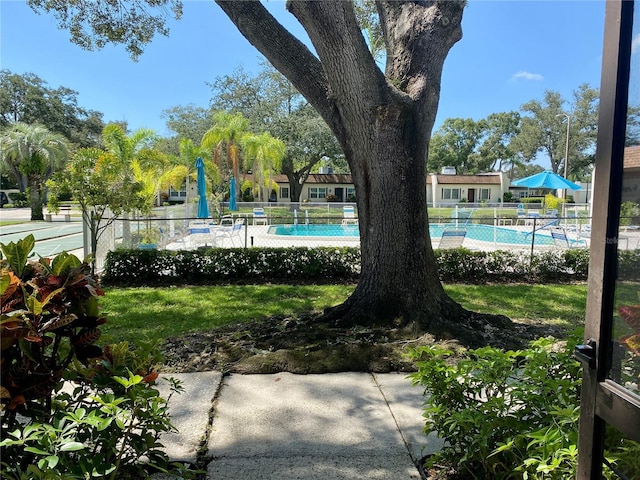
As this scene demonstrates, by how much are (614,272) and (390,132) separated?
3.49 meters

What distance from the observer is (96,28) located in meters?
6.81

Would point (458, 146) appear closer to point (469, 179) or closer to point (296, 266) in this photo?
point (469, 179)

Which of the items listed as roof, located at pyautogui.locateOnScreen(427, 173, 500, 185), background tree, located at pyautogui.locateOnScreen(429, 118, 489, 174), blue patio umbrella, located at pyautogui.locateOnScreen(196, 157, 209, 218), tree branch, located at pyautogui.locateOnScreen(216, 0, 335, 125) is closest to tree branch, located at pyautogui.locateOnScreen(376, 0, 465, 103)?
tree branch, located at pyautogui.locateOnScreen(216, 0, 335, 125)

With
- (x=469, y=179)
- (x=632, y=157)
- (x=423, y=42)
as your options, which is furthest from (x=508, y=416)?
(x=469, y=179)

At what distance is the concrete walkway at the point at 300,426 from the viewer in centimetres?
235

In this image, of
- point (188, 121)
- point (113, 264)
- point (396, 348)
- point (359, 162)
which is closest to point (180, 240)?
point (113, 264)

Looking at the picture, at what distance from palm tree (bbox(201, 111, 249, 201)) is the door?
26.4m

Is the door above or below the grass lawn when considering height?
above

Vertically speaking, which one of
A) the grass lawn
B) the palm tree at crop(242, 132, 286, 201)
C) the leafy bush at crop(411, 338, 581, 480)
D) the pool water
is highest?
the palm tree at crop(242, 132, 286, 201)

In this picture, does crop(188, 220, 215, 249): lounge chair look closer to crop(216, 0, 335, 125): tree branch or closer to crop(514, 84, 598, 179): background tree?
crop(216, 0, 335, 125): tree branch

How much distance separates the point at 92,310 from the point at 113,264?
22.5 feet

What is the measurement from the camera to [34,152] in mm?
26484

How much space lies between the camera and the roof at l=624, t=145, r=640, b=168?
1244 mm

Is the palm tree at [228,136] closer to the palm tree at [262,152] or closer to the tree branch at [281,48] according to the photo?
the palm tree at [262,152]
